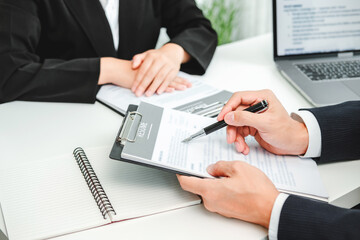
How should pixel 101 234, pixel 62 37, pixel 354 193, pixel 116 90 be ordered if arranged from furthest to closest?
pixel 62 37 → pixel 116 90 → pixel 354 193 → pixel 101 234

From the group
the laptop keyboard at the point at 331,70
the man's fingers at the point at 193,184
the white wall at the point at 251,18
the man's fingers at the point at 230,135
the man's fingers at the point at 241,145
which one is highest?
the laptop keyboard at the point at 331,70

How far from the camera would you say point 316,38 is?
1325mm

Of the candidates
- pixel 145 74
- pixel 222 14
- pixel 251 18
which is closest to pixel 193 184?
pixel 145 74

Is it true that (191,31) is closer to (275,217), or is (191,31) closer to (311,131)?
(311,131)

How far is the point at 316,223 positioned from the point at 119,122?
1.78 ft

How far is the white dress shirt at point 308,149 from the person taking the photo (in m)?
0.68

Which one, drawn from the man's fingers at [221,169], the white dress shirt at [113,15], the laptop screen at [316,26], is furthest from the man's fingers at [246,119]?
the white dress shirt at [113,15]

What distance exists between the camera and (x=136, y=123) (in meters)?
0.81

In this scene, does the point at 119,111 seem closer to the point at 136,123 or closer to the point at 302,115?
the point at 136,123

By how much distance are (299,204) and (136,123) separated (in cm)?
35

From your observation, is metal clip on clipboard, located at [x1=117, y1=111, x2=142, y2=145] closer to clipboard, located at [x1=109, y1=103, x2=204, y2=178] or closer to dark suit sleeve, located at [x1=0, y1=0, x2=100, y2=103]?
clipboard, located at [x1=109, y1=103, x2=204, y2=178]

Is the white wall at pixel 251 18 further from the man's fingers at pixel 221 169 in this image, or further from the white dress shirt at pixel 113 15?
the man's fingers at pixel 221 169

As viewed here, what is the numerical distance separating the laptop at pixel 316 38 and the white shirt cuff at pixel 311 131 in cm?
33

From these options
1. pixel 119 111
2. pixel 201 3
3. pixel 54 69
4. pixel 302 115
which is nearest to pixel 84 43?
pixel 54 69
